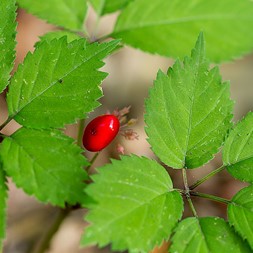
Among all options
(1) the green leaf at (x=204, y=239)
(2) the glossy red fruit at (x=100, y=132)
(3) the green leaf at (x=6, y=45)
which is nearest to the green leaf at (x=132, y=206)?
(1) the green leaf at (x=204, y=239)

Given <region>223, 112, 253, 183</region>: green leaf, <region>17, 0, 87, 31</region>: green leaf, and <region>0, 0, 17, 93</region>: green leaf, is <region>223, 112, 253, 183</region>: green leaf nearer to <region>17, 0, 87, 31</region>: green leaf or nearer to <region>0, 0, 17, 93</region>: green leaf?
<region>0, 0, 17, 93</region>: green leaf

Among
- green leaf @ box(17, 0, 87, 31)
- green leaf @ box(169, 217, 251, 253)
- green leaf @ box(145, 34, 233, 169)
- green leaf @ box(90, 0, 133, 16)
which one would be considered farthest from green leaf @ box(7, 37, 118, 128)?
green leaf @ box(90, 0, 133, 16)

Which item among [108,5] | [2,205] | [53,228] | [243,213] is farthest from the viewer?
[108,5]

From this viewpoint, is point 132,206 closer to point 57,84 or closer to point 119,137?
point 57,84

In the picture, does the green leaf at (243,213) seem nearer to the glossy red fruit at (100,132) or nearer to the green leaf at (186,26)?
the glossy red fruit at (100,132)

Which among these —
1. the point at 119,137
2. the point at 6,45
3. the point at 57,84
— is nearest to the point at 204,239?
the point at 57,84
